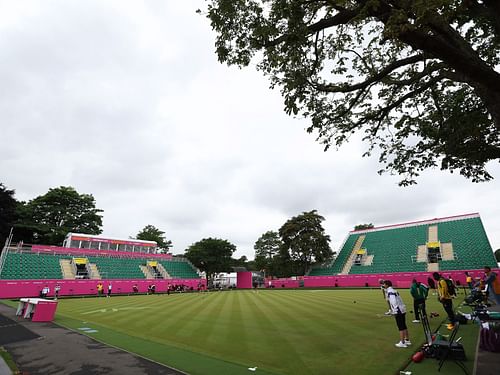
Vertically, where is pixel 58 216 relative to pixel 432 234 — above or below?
above

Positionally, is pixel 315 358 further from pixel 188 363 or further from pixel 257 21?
pixel 257 21

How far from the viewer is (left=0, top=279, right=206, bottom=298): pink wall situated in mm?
27703

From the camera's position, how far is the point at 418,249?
37906 mm

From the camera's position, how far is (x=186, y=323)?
12.0 metres

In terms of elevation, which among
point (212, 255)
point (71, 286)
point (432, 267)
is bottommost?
point (71, 286)

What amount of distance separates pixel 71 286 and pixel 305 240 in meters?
33.7

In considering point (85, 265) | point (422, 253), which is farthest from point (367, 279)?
point (85, 265)

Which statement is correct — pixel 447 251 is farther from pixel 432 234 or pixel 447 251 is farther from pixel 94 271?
pixel 94 271

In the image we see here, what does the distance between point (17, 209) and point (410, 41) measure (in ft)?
190

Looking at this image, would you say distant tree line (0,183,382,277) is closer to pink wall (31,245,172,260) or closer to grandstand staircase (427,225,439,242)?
pink wall (31,245,172,260)

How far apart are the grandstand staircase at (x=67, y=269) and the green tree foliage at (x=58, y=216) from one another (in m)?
14.5

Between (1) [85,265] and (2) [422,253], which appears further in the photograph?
(2) [422,253]

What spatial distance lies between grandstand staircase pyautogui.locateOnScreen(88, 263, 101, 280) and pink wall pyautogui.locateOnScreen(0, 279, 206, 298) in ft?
7.38

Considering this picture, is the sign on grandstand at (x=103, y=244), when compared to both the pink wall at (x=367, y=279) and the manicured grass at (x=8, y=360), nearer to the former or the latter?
the pink wall at (x=367, y=279)
